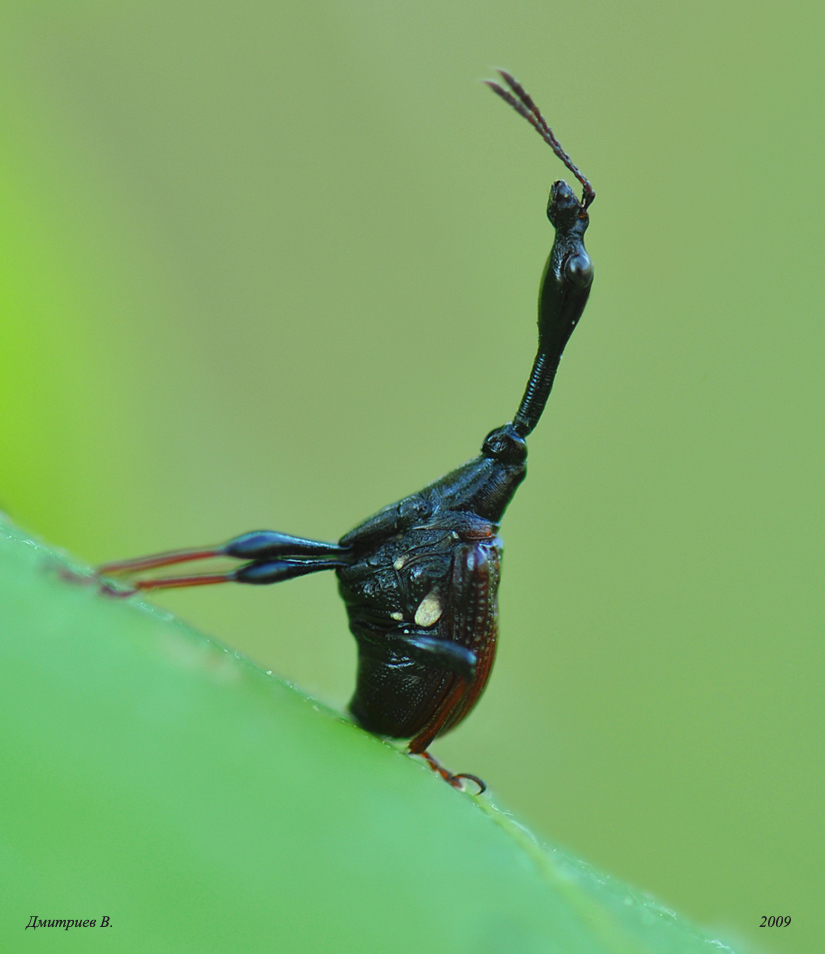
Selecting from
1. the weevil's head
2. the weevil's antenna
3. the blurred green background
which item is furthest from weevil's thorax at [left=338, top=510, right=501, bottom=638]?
the blurred green background

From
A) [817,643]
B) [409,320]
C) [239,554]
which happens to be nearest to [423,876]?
[239,554]

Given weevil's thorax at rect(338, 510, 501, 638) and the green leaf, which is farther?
weevil's thorax at rect(338, 510, 501, 638)

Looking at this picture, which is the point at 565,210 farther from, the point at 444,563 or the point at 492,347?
the point at 492,347

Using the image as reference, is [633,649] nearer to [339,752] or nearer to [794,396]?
[794,396]

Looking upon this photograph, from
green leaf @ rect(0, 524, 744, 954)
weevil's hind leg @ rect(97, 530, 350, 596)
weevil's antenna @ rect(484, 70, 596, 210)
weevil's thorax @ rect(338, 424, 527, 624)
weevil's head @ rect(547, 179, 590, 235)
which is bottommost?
green leaf @ rect(0, 524, 744, 954)

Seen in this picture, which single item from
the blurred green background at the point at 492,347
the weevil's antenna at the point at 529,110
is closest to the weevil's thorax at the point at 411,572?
the weevil's antenna at the point at 529,110

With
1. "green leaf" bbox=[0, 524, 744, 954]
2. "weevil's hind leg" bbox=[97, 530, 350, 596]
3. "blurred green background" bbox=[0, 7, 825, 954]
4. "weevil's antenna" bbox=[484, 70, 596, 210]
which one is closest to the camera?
"green leaf" bbox=[0, 524, 744, 954]

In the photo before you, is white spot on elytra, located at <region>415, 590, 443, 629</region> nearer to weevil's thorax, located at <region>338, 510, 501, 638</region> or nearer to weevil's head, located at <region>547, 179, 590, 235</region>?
weevil's thorax, located at <region>338, 510, 501, 638</region>
